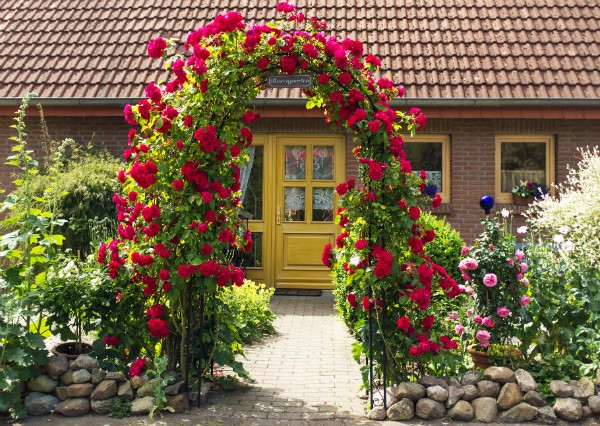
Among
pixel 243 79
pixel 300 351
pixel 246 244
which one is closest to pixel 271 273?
pixel 300 351

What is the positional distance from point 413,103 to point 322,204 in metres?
2.09

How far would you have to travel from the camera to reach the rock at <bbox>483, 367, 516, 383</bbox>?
16.6ft

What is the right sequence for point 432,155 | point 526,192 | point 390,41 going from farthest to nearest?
point 390,41, point 432,155, point 526,192

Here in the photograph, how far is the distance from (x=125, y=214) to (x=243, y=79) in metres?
1.34

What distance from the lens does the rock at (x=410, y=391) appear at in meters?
5.03

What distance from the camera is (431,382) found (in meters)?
5.09

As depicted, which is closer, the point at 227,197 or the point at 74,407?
the point at 74,407

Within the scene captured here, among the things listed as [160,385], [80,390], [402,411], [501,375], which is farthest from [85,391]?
[501,375]

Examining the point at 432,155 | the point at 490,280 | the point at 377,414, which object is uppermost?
the point at 432,155

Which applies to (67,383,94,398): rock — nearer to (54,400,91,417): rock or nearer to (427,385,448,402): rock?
(54,400,91,417): rock

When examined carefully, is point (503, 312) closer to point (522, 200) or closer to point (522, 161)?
point (522, 200)

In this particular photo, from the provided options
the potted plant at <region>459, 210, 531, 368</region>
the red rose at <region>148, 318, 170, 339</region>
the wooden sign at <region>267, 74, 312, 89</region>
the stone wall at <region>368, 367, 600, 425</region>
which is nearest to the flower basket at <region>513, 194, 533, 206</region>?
the potted plant at <region>459, 210, 531, 368</region>

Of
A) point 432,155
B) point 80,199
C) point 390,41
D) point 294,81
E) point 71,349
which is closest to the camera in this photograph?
point 294,81

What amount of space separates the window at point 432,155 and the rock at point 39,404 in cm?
677
